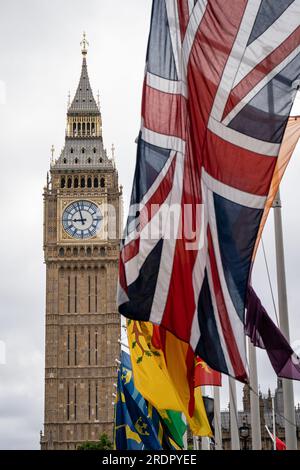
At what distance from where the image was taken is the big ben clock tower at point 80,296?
96.8m

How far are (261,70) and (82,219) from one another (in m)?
89.2

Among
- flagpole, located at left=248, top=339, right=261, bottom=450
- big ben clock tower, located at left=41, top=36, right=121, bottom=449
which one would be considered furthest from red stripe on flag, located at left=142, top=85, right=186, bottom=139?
big ben clock tower, located at left=41, top=36, right=121, bottom=449

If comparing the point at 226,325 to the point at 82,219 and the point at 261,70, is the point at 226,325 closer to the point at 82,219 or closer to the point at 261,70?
the point at 261,70

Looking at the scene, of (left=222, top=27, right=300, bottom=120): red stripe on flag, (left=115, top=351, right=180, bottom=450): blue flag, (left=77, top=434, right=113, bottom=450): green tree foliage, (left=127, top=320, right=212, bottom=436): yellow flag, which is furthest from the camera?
(left=77, top=434, right=113, bottom=450): green tree foliage

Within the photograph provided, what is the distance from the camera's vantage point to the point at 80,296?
101 meters

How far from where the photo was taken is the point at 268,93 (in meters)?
12.3

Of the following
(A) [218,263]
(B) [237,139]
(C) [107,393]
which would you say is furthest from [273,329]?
(C) [107,393]

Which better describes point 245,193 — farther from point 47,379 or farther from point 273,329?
point 47,379

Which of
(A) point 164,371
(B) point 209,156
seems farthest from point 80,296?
(B) point 209,156

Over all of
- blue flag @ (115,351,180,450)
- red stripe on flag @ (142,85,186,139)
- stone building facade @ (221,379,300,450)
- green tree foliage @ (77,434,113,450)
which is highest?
stone building facade @ (221,379,300,450)

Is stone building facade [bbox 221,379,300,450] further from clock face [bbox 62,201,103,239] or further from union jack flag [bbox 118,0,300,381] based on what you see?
union jack flag [bbox 118,0,300,381]

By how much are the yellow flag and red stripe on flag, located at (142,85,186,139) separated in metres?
3.77

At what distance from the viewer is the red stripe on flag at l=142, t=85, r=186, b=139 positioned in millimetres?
14414

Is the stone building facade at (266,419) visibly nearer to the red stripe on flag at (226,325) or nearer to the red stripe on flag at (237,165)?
the red stripe on flag at (226,325)
